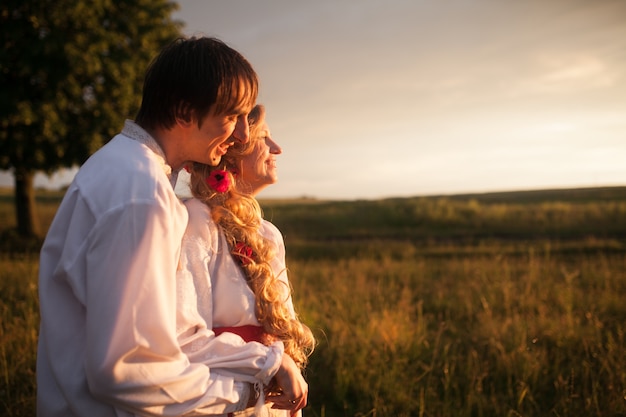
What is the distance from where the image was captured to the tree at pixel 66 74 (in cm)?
1376

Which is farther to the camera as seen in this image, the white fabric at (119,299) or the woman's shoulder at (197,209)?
the woman's shoulder at (197,209)

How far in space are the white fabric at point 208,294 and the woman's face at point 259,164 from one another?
0.41 metres

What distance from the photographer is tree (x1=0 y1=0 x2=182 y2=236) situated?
45.1 feet

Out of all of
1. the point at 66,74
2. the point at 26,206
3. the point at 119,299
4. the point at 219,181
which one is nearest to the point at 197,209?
the point at 219,181

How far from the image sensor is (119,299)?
1245 millimetres

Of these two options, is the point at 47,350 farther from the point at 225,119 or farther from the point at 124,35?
the point at 124,35

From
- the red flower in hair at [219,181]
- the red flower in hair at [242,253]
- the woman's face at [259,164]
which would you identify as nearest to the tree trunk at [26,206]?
the woman's face at [259,164]

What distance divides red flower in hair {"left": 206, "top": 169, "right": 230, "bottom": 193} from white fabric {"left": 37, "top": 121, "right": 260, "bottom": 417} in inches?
21.5

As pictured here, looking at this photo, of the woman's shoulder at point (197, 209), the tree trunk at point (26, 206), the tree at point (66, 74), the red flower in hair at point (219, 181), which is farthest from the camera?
the tree trunk at point (26, 206)

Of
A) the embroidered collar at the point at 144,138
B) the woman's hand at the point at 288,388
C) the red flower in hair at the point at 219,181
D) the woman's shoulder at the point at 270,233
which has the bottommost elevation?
the woman's hand at the point at 288,388

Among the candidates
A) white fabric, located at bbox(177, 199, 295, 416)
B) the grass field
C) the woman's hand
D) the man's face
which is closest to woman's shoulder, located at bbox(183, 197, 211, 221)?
white fabric, located at bbox(177, 199, 295, 416)

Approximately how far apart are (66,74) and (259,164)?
14.2 m

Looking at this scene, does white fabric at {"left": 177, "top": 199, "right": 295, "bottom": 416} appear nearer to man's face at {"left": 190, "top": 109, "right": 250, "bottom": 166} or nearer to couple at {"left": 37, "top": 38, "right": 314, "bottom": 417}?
couple at {"left": 37, "top": 38, "right": 314, "bottom": 417}

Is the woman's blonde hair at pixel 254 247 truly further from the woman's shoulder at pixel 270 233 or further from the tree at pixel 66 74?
the tree at pixel 66 74
